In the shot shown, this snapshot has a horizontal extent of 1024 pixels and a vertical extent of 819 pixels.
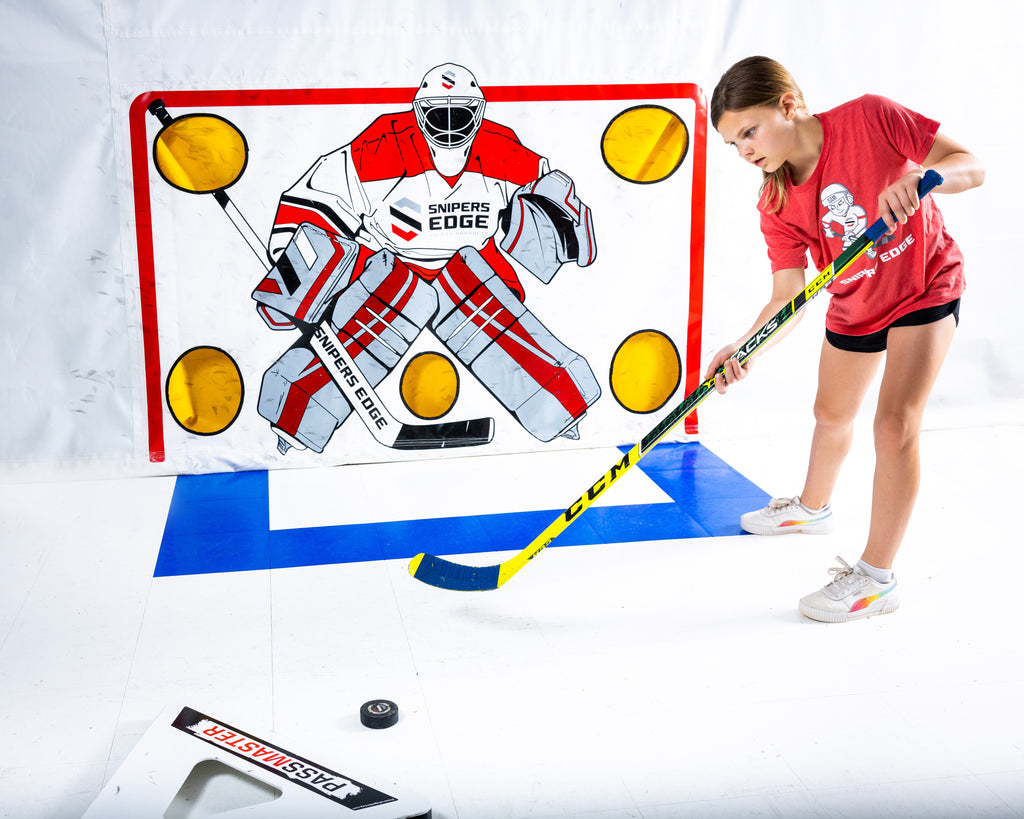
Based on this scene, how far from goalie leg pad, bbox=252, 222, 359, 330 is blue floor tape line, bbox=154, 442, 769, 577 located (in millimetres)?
535

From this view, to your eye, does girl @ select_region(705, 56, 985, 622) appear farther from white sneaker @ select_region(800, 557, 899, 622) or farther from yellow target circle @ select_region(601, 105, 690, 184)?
yellow target circle @ select_region(601, 105, 690, 184)

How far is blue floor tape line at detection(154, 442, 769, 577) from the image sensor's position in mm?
2438

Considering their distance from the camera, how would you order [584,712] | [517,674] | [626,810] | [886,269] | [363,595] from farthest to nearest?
[363,595], [886,269], [517,674], [584,712], [626,810]

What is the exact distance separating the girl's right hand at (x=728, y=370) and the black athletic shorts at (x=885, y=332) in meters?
0.25

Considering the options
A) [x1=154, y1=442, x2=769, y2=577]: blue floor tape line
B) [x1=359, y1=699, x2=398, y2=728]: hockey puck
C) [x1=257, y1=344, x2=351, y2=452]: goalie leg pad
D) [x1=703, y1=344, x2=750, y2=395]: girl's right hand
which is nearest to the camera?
[x1=359, y1=699, x2=398, y2=728]: hockey puck

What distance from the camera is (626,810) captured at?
1.46 meters

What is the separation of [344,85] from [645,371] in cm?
127

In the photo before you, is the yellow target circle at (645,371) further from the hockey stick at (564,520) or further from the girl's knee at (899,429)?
the girl's knee at (899,429)

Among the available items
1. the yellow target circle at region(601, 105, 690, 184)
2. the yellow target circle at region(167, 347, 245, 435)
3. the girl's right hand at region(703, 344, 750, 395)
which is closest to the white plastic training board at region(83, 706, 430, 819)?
the girl's right hand at region(703, 344, 750, 395)

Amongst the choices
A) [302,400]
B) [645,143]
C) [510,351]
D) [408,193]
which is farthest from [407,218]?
[645,143]

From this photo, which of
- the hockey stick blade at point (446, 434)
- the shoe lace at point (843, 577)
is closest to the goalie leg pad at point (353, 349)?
the hockey stick blade at point (446, 434)

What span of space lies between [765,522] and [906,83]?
1596 mm

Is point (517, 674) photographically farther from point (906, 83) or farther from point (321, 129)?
point (906, 83)

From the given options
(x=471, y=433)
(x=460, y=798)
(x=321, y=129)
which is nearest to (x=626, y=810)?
(x=460, y=798)
